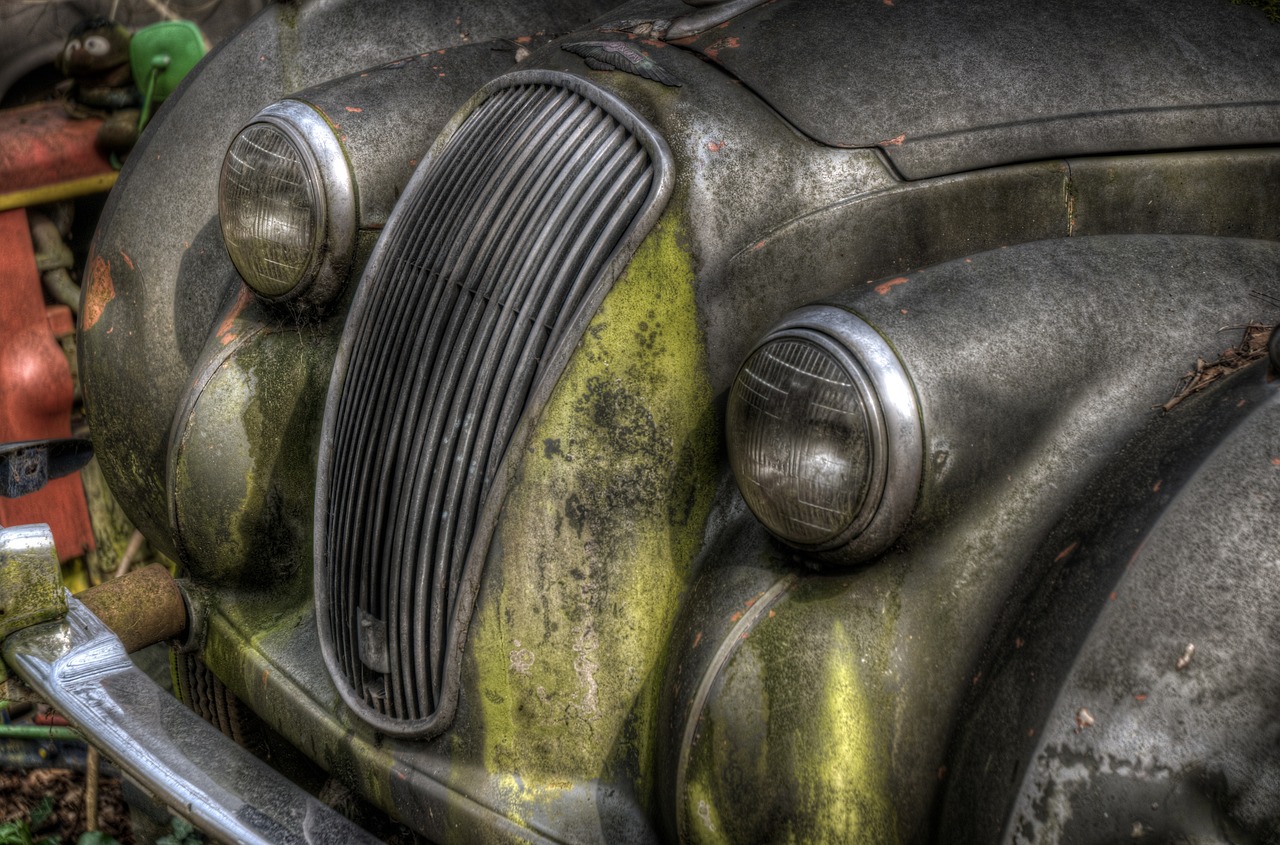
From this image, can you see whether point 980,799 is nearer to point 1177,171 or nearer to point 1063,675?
point 1063,675

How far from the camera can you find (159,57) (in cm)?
373

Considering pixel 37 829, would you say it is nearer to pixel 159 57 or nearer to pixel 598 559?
pixel 598 559

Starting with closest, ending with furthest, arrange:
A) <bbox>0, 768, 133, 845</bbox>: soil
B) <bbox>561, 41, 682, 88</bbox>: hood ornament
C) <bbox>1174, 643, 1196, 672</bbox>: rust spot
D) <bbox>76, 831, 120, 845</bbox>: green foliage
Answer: <bbox>1174, 643, 1196, 672</bbox>: rust spot → <bbox>561, 41, 682, 88</bbox>: hood ornament → <bbox>76, 831, 120, 845</bbox>: green foliage → <bbox>0, 768, 133, 845</bbox>: soil

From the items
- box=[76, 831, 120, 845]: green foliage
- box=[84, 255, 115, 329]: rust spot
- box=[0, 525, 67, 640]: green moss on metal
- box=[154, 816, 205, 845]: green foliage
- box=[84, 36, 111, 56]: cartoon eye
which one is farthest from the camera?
box=[84, 36, 111, 56]: cartoon eye

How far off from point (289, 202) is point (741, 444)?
1.04 meters

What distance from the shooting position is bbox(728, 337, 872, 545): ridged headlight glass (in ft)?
4.83

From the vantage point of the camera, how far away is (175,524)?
2.29 m

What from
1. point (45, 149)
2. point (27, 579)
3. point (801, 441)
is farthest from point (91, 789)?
point (45, 149)

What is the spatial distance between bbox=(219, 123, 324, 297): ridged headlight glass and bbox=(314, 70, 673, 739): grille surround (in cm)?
15

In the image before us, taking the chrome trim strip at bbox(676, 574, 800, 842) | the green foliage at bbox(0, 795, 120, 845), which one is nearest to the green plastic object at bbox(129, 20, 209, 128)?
the green foliage at bbox(0, 795, 120, 845)

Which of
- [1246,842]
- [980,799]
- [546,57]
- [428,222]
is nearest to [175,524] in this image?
[428,222]

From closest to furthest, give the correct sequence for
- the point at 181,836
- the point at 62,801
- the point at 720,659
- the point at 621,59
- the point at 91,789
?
the point at 720,659
the point at 621,59
the point at 181,836
the point at 91,789
the point at 62,801

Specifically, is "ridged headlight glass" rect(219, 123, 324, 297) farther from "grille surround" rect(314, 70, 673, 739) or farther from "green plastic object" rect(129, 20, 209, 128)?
"green plastic object" rect(129, 20, 209, 128)

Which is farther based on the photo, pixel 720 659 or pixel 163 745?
pixel 163 745
